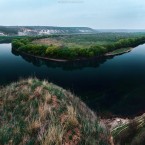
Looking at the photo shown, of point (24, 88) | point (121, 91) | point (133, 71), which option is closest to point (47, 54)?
point (133, 71)

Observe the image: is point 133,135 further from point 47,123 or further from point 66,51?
point 66,51

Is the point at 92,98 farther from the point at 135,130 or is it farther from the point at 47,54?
the point at 47,54

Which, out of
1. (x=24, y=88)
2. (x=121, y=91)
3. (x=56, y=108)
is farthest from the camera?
(x=121, y=91)

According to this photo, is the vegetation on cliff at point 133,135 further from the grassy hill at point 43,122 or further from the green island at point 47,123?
the grassy hill at point 43,122

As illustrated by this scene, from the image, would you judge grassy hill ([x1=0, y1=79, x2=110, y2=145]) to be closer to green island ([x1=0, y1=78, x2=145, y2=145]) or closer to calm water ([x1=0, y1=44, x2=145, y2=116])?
green island ([x1=0, y1=78, x2=145, y2=145])

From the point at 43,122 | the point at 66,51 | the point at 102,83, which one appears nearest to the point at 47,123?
the point at 43,122

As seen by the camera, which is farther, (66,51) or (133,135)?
(66,51)

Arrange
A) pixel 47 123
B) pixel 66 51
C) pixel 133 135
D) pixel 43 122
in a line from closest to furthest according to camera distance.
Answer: pixel 47 123
pixel 43 122
pixel 133 135
pixel 66 51
